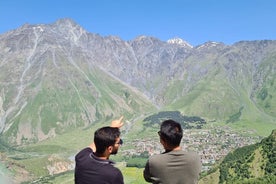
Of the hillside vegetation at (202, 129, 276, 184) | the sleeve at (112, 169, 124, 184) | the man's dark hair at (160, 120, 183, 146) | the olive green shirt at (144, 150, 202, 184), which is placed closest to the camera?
the sleeve at (112, 169, 124, 184)

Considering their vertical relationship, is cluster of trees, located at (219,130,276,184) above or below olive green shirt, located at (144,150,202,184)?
below

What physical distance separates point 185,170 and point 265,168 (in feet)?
406

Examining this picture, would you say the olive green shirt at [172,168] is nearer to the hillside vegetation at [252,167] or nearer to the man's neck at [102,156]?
the man's neck at [102,156]

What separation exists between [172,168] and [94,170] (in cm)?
213

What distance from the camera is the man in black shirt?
10867mm

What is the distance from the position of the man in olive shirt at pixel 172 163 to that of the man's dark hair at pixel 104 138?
1.26 metres

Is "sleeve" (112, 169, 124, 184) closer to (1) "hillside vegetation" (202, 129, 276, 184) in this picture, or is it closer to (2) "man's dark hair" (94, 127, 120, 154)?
(2) "man's dark hair" (94, 127, 120, 154)

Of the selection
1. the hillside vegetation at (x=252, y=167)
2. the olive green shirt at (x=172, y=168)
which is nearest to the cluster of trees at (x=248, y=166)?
the hillside vegetation at (x=252, y=167)

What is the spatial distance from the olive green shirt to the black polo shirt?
120cm

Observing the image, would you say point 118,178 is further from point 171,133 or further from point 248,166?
point 248,166

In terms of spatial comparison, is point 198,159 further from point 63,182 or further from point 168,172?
point 63,182

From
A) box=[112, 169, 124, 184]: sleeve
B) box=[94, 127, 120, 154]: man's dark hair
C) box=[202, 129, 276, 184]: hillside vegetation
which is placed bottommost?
box=[202, 129, 276, 184]: hillside vegetation

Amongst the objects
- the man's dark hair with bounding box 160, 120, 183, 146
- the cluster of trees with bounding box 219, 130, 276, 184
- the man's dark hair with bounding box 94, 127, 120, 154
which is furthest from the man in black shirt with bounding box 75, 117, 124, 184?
the cluster of trees with bounding box 219, 130, 276, 184

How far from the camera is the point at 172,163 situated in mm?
11852
